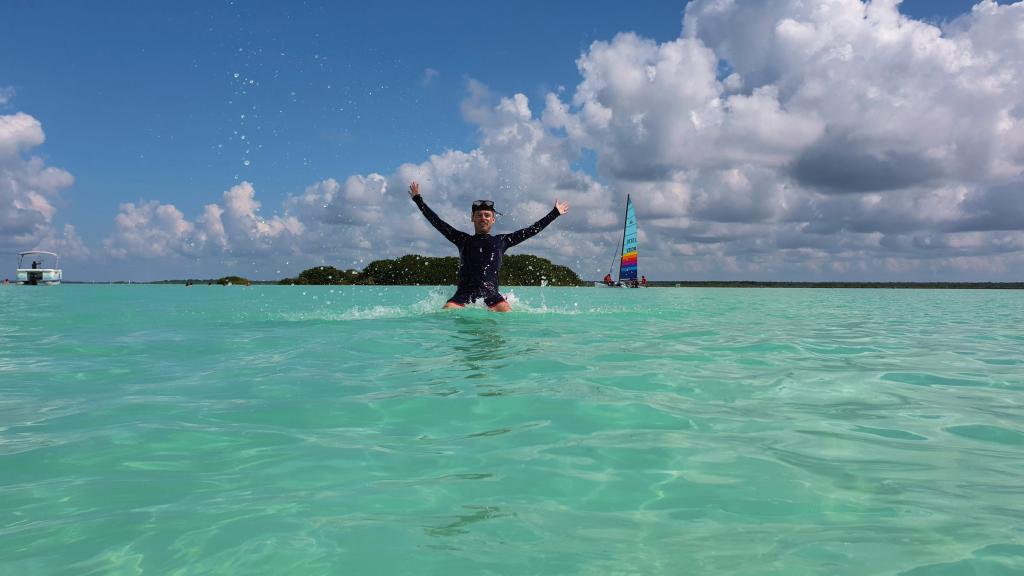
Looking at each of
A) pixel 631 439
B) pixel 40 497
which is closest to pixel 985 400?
pixel 631 439

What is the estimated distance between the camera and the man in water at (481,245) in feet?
49.3

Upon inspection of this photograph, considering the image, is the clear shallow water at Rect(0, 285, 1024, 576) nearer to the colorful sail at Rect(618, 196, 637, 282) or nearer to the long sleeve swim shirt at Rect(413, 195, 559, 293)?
the long sleeve swim shirt at Rect(413, 195, 559, 293)

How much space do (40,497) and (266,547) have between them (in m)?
1.84

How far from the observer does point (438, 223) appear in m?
15.4

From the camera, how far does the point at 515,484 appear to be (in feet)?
12.9

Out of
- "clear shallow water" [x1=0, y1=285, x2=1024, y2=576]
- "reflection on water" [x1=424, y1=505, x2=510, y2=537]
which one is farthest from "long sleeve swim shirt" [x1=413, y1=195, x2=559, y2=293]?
"reflection on water" [x1=424, y1=505, x2=510, y2=537]

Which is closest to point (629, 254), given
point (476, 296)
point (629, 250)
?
point (629, 250)

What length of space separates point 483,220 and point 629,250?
209 feet

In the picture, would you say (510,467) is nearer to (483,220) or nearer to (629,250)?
(483,220)

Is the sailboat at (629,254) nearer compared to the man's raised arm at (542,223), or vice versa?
the man's raised arm at (542,223)

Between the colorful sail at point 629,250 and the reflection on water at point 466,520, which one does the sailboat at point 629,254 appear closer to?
the colorful sail at point 629,250

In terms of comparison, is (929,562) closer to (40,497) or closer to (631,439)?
(631,439)

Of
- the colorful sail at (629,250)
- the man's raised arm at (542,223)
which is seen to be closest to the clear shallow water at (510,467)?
the man's raised arm at (542,223)

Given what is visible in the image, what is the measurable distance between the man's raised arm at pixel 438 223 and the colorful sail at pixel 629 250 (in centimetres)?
5658
